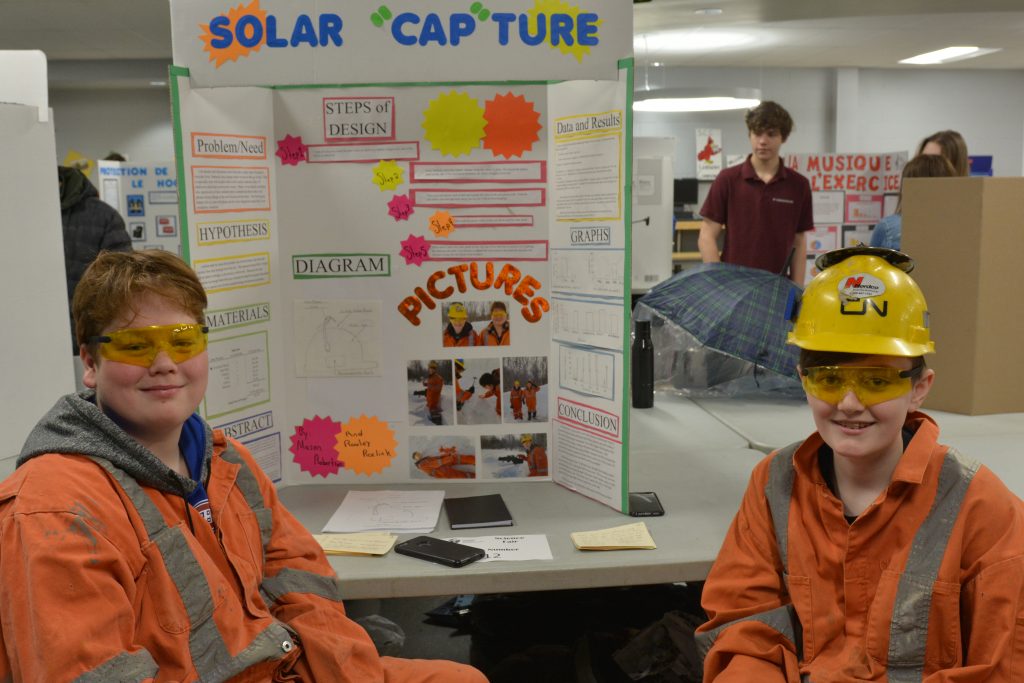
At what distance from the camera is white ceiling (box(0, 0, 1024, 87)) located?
21.1 feet

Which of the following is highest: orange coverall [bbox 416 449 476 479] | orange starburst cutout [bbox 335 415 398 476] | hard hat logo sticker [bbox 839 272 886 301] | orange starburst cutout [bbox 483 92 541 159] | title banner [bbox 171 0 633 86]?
title banner [bbox 171 0 633 86]

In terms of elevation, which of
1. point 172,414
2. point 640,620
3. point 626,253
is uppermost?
point 626,253

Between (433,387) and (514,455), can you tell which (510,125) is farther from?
(514,455)

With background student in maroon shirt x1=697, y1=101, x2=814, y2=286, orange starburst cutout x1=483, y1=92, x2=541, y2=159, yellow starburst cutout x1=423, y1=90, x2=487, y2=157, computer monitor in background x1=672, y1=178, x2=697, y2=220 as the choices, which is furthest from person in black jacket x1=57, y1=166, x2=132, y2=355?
computer monitor in background x1=672, y1=178, x2=697, y2=220

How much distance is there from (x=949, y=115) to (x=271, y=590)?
1151cm

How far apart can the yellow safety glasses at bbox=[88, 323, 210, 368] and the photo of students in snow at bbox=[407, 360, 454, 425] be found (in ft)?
2.68

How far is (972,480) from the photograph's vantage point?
132 cm

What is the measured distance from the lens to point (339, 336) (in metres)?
2.09

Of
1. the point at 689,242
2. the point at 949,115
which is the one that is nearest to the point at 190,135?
the point at 689,242

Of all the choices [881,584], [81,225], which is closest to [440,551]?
[881,584]

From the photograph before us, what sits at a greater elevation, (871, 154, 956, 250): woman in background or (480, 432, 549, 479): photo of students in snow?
(871, 154, 956, 250): woman in background

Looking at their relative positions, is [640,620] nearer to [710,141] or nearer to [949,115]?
[710,141]

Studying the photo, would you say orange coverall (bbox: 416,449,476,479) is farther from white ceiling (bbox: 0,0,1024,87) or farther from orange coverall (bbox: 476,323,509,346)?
white ceiling (bbox: 0,0,1024,87)

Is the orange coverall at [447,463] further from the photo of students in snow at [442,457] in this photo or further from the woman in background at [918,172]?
the woman in background at [918,172]
